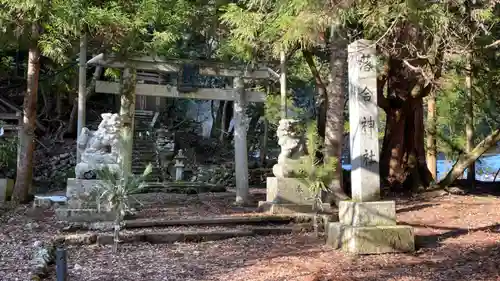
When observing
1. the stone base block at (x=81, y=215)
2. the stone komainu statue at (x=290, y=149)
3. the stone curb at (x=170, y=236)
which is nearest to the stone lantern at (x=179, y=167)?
the stone komainu statue at (x=290, y=149)

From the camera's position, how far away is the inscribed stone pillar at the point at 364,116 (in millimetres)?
6137

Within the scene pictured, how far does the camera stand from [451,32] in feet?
19.8

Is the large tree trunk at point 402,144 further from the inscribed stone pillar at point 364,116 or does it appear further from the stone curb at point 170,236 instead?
the inscribed stone pillar at point 364,116

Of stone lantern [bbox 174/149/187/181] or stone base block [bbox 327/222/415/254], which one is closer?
stone base block [bbox 327/222/415/254]

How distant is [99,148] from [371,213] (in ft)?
15.2

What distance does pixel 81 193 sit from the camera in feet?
25.9

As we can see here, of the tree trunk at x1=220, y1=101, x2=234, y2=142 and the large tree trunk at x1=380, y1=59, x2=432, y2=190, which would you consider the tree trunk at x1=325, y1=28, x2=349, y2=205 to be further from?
the tree trunk at x1=220, y1=101, x2=234, y2=142

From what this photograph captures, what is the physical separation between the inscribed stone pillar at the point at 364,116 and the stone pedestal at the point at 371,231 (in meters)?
0.21

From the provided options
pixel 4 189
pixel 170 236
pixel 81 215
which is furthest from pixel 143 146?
pixel 170 236

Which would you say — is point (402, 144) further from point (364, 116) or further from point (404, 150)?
point (364, 116)

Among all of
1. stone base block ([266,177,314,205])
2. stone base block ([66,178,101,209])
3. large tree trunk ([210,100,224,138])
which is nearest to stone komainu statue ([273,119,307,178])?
stone base block ([266,177,314,205])

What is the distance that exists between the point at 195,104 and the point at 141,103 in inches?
131

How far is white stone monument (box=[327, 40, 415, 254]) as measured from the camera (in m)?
5.79

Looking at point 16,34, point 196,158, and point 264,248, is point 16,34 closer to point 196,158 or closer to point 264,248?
point 264,248
